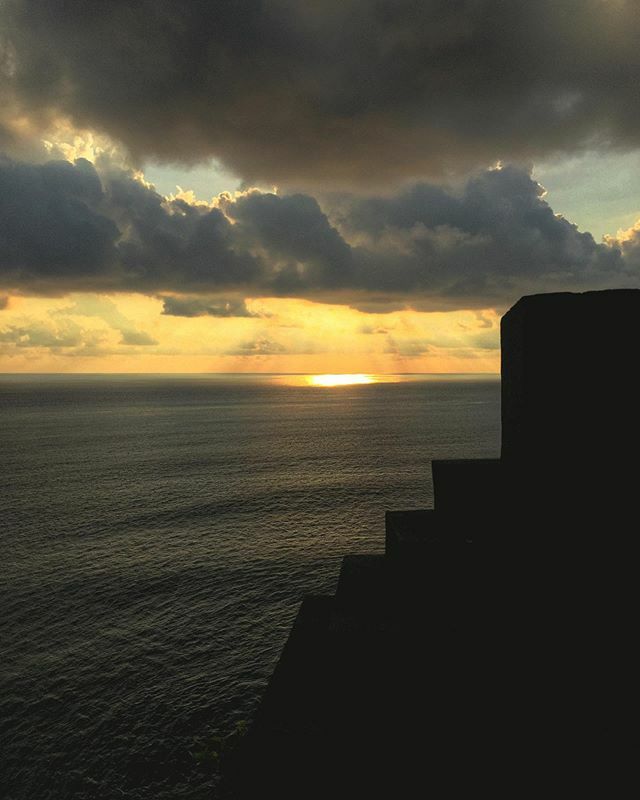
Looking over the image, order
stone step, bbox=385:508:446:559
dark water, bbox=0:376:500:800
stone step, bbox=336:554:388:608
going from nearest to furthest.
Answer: stone step, bbox=385:508:446:559, stone step, bbox=336:554:388:608, dark water, bbox=0:376:500:800

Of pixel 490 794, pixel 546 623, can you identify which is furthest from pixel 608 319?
pixel 490 794

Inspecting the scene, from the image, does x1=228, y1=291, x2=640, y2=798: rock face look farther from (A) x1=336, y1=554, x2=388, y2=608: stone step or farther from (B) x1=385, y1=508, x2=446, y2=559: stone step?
(A) x1=336, y1=554, x2=388, y2=608: stone step

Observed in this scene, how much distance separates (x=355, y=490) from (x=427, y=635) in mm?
39929

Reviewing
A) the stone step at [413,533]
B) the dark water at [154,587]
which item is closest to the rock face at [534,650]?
the stone step at [413,533]

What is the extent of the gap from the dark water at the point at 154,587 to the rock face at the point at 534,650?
760 cm

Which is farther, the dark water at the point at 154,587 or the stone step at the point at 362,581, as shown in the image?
the dark water at the point at 154,587

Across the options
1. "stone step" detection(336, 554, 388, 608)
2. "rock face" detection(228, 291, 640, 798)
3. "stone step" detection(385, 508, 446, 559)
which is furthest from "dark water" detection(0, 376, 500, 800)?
"stone step" detection(385, 508, 446, 559)

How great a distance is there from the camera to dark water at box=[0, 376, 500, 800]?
53.3ft

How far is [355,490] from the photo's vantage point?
2002 inches

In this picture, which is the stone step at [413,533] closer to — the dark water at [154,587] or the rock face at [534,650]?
the rock face at [534,650]

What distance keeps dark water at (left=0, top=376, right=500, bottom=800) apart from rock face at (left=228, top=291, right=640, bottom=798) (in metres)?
7.60

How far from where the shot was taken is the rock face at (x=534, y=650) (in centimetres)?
847

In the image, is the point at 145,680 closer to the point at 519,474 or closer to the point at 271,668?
the point at 271,668

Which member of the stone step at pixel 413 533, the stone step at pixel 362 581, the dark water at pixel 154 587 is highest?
the stone step at pixel 413 533
